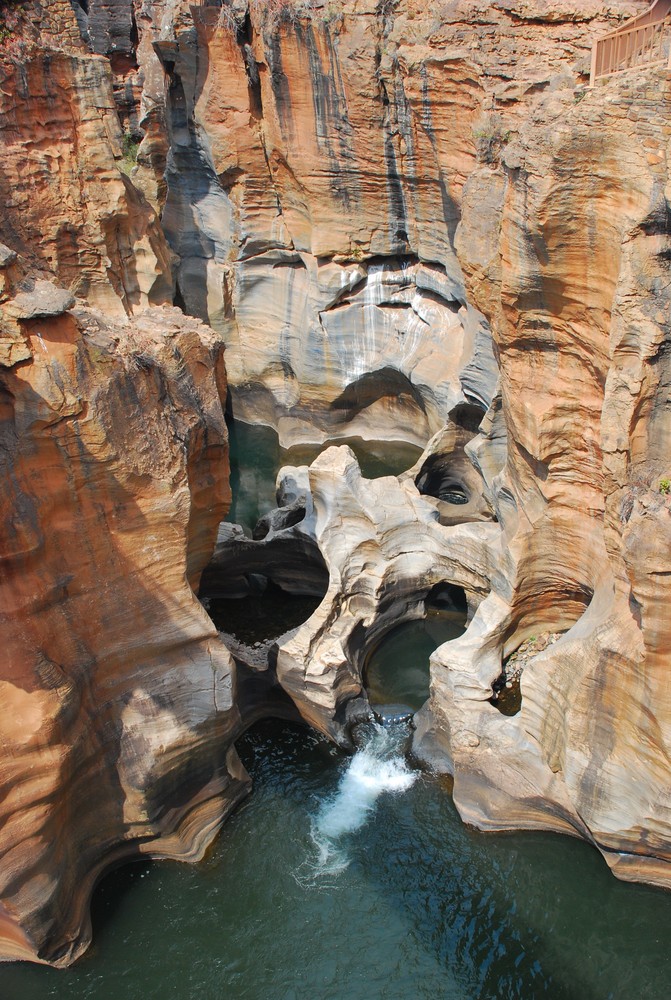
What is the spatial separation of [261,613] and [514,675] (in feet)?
17.5

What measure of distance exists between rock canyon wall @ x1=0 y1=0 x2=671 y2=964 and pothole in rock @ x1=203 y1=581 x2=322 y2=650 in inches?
23.0

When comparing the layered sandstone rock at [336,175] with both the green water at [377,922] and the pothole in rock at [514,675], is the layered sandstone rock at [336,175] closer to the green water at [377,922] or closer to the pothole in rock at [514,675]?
the pothole in rock at [514,675]

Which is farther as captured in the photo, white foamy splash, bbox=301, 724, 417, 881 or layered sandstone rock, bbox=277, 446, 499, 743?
layered sandstone rock, bbox=277, 446, 499, 743

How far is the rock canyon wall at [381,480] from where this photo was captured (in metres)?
8.30

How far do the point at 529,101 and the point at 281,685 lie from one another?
10.1 m

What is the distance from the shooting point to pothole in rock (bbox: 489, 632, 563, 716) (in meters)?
11.6

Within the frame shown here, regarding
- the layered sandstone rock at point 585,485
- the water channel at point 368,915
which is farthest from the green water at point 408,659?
the water channel at point 368,915

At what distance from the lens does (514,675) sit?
39.2 feet

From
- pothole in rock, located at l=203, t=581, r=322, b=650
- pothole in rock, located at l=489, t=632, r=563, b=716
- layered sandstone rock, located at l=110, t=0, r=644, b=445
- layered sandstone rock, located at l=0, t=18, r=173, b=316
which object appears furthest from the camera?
layered sandstone rock, located at l=0, t=18, r=173, b=316

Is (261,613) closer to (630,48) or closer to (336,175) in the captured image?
(336,175)

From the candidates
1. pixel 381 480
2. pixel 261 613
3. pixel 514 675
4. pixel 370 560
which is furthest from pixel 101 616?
pixel 381 480

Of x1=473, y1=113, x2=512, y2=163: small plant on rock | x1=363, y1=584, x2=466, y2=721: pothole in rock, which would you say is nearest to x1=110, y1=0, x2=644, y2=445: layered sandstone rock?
x1=473, y1=113, x2=512, y2=163: small plant on rock

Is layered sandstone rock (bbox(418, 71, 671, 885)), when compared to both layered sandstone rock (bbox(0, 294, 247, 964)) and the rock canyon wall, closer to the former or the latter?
the rock canyon wall

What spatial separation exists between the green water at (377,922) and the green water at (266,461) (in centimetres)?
945
